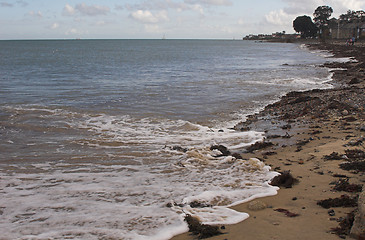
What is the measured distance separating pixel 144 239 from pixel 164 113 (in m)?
10.9

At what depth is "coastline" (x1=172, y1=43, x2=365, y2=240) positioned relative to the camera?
4672mm

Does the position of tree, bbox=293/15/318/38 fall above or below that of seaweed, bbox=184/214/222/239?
above

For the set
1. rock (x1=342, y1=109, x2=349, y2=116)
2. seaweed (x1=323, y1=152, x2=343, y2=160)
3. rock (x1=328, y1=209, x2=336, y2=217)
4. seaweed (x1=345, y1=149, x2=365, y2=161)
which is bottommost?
rock (x1=328, y1=209, x2=336, y2=217)

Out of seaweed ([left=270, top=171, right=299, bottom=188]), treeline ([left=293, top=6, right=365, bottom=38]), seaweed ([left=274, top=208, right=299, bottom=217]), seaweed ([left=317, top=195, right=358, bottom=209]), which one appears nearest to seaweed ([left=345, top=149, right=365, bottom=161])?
seaweed ([left=270, top=171, right=299, bottom=188])

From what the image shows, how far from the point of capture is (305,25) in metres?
145

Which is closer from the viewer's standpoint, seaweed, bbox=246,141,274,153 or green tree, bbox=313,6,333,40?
seaweed, bbox=246,141,274,153

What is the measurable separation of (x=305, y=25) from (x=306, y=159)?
153 m

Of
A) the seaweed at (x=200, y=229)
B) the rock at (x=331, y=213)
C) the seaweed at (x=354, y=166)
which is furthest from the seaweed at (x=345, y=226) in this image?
the seaweed at (x=354, y=166)

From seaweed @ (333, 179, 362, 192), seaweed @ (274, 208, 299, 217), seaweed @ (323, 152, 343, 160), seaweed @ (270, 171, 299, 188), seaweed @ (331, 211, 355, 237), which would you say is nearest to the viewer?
seaweed @ (331, 211, 355, 237)

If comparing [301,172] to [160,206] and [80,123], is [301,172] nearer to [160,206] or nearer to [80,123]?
[160,206]

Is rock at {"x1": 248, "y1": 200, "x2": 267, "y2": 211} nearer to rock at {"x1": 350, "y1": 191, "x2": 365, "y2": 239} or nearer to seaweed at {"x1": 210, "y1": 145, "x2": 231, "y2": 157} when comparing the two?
rock at {"x1": 350, "y1": 191, "x2": 365, "y2": 239}

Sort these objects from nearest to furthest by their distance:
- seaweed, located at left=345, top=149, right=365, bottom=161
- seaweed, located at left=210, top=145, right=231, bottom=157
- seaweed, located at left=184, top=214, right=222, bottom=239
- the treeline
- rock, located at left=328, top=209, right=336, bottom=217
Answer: seaweed, located at left=184, top=214, right=222, bottom=239
rock, located at left=328, top=209, right=336, bottom=217
seaweed, located at left=345, top=149, right=365, bottom=161
seaweed, located at left=210, top=145, right=231, bottom=157
the treeline

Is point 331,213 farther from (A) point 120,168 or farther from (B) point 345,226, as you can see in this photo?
(A) point 120,168

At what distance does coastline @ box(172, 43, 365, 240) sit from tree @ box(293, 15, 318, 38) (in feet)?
469
